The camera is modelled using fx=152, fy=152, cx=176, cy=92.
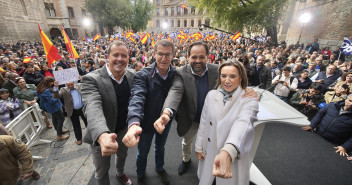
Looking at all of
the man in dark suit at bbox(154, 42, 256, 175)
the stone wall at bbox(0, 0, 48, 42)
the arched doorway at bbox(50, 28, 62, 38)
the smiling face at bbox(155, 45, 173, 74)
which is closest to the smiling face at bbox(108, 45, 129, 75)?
the smiling face at bbox(155, 45, 173, 74)

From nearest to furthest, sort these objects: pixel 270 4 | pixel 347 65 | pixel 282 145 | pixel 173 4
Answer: pixel 282 145 < pixel 347 65 < pixel 270 4 < pixel 173 4

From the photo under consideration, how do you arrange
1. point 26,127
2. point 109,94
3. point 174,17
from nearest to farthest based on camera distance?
point 109,94
point 26,127
point 174,17

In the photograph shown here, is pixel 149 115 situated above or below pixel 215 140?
above

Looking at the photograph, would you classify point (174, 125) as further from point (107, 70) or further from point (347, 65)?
point (347, 65)

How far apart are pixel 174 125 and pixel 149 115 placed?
9.31 ft

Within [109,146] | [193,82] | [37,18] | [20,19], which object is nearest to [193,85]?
[193,82]

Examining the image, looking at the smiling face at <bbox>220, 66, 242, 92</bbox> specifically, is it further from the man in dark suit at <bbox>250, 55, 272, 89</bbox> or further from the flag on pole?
the flag on pole

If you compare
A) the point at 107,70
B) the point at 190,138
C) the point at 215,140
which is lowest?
the point at 190,138

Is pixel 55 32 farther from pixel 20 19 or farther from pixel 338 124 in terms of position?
pixel 338 124

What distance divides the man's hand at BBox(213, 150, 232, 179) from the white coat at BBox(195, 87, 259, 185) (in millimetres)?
192

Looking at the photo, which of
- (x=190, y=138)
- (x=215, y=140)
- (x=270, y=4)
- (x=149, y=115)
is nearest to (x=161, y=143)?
(x=190, y=138)

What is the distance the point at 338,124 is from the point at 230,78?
3.98 meters

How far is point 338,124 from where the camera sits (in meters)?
3.65

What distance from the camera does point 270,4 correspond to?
13.1m
